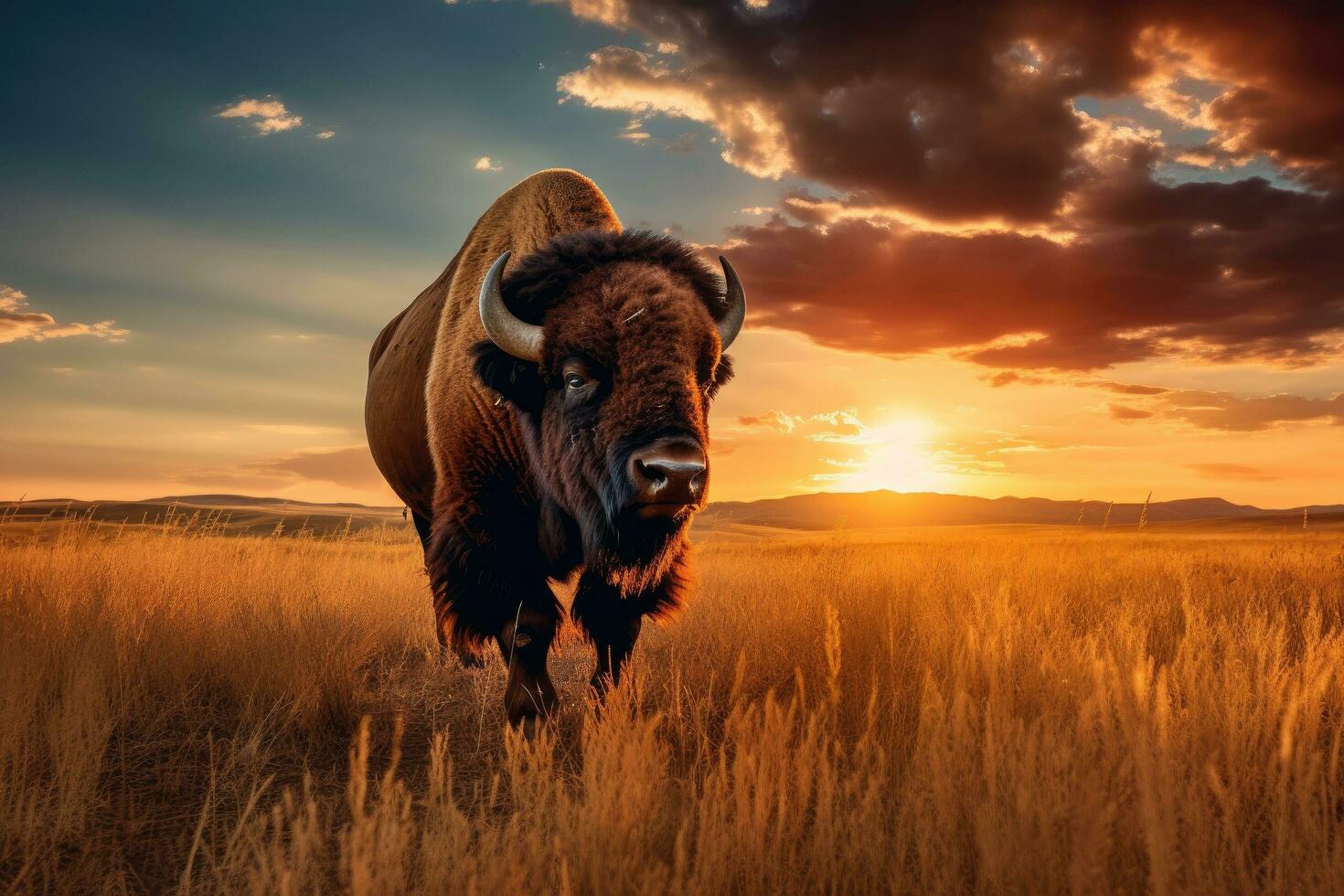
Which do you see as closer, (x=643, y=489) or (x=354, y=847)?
(x=354, y=847)

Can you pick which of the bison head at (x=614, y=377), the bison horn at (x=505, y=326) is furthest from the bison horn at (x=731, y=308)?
the bison horn at (x=505, y=326)

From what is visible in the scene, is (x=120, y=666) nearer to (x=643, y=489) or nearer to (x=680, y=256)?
(x=643, y=489)

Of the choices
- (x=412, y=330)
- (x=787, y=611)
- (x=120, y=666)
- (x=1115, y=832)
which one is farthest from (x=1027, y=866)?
(x=412, y=330)

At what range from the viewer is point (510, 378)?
16.6 feet

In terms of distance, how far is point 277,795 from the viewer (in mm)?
4348

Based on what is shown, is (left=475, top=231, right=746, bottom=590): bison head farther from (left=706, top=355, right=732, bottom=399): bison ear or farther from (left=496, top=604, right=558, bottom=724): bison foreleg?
(left=496, top=604, right=558, bottom=724): bison foreleg

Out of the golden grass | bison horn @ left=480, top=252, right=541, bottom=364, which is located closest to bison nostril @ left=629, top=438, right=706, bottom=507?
the golden grass

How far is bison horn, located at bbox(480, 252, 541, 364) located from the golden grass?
2.01 metres

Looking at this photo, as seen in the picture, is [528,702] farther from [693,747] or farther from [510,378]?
[510,378]

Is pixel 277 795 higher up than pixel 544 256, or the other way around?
pixel 544 256

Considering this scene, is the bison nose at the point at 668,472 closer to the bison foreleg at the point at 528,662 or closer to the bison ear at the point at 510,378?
the bison ear at the point at 510,378

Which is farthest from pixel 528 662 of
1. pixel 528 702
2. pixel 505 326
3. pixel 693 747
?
pixel 505 326

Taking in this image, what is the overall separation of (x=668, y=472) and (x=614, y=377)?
79 centimetres

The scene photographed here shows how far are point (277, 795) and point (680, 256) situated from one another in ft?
12.2
